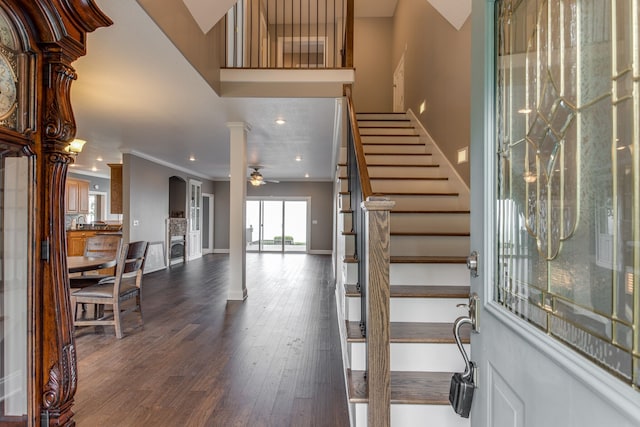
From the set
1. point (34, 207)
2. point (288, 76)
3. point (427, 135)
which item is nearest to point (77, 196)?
point (288, 76)

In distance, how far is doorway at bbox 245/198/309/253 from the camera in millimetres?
11758

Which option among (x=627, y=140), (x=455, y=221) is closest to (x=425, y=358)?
(x=455, y=221)

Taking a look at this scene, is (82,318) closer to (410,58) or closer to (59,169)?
(59,169)

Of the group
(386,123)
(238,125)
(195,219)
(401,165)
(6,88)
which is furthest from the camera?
(195,219)

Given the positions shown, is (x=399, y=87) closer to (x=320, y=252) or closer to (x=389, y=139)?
(x=389, y=139)

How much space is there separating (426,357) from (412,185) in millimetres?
2035

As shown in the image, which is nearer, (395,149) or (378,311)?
(378,311)

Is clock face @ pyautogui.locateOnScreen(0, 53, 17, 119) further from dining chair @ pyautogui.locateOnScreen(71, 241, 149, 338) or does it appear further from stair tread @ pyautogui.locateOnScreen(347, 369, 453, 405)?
dining chair @ pyautogui.locateOnScreen(71, 241, 149, 338)

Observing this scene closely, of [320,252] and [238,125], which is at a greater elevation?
[238,125]

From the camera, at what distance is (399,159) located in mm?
4176

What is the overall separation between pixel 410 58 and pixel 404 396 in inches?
207

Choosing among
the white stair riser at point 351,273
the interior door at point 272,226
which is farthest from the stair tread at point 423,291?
the interior door at point 272,226

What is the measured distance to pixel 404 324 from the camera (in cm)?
220

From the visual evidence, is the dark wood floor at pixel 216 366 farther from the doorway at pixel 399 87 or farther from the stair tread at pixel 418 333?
the doorway at pixel 399 87
